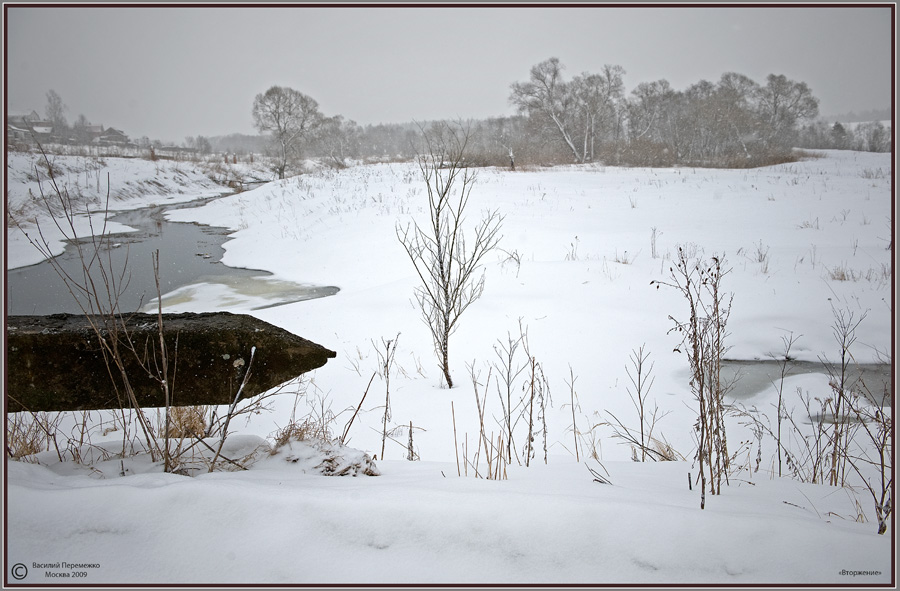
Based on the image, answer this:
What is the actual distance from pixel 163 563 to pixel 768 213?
14.1 m

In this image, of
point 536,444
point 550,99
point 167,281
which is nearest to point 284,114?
point 550,99

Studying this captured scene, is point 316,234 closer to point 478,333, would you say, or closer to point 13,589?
point 478,333

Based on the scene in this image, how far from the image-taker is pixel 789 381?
4453 millimetres

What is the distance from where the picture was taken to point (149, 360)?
70.8 inches

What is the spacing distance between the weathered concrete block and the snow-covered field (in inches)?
11.9

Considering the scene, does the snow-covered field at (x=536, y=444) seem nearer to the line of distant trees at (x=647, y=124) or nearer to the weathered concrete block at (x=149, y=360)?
the weathered concrete block at (x=149, y=360)

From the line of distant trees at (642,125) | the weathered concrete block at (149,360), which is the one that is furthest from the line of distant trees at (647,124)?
the weathered concrete block at (149,360)

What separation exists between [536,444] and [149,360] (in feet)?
8.78

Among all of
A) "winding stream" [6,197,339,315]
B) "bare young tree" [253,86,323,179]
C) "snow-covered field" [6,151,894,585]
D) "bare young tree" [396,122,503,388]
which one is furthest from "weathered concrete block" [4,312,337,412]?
"bare young tree" [253,86,323,179]

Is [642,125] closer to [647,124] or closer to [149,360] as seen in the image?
[647,124]

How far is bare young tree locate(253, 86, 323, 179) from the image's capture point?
101 ft

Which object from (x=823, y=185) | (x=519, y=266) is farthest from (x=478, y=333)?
(x=823, y=185)

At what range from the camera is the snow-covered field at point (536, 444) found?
125 centimetres

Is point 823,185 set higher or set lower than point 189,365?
higher
